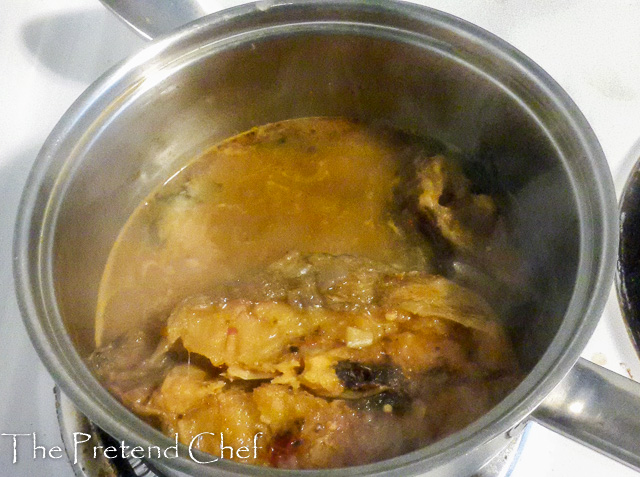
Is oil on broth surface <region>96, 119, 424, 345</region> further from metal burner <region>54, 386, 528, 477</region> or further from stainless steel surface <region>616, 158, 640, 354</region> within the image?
stainless steel surface <region>616, 158, 640, 354</region>

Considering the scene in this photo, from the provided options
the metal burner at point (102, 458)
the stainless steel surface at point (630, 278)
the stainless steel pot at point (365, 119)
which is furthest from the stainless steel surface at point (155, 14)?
the stainless steel surface at point (630, 278)

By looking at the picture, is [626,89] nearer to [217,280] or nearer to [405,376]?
[405,376]

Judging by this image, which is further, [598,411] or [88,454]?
[88,454]

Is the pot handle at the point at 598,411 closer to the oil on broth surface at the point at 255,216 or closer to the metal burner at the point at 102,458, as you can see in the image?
the metal burner at the point at 102,458

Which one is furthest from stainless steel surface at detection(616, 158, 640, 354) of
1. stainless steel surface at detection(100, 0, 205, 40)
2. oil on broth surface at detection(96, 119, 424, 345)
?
stainless steel surface at detection(100, 0, 205, 40)


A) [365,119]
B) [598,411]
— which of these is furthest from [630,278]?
[365,119]

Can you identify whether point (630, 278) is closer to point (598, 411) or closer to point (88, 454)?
point (598, 411)
